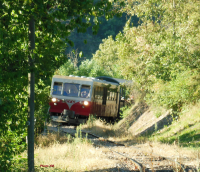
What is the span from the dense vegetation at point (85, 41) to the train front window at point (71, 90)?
1507 millimetres

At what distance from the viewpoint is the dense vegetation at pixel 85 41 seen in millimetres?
5656

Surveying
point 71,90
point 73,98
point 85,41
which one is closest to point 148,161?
point 85,41

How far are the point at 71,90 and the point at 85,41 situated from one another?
1429cm

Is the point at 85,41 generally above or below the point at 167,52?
below

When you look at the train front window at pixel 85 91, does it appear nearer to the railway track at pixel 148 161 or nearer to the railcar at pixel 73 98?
the railcar at pixel 73 98

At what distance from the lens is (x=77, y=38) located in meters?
111

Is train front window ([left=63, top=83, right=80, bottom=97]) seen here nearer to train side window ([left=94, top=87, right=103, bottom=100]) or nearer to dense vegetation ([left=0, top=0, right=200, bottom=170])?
train side window ([left=94, top=87, right=103, bottom=100])

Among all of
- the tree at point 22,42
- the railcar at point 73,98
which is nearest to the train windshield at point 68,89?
the railcar at point 73,98

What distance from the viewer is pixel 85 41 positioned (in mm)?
6152

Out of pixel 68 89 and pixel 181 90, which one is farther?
pixel 68 89

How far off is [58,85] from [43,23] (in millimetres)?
14176

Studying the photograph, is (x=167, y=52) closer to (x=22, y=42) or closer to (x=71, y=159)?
(x=71, y=159)

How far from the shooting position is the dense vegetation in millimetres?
5656

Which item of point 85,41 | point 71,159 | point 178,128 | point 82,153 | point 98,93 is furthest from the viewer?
point 98,93
